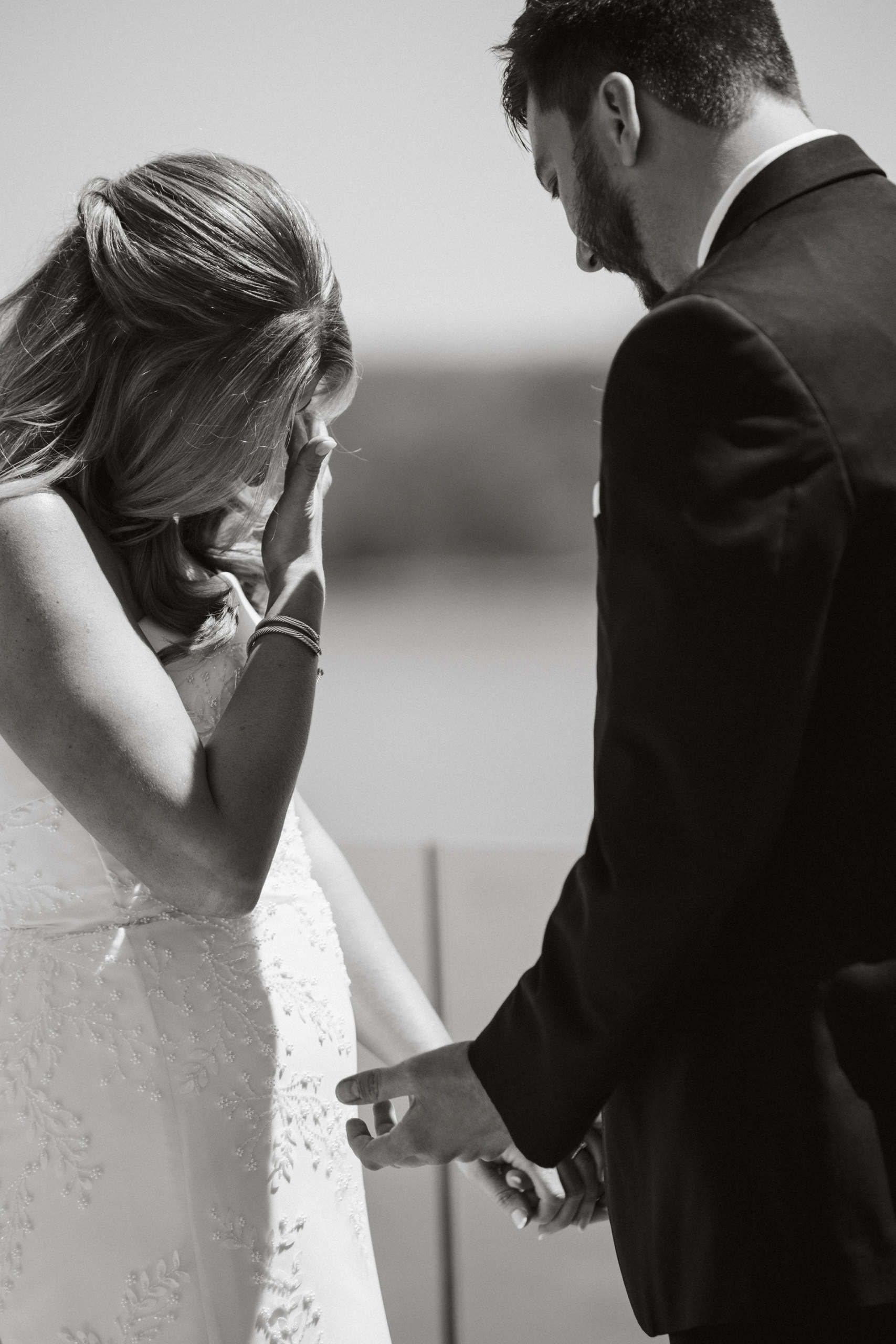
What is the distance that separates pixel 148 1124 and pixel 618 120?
0.96m

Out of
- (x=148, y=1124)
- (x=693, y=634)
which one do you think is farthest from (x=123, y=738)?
(x=693, y=634)

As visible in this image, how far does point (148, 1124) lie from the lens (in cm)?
112

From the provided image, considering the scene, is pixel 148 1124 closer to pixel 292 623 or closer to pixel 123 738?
pixel 123 738

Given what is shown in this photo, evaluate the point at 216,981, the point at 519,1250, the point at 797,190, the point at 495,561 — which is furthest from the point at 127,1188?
the point at 495,561

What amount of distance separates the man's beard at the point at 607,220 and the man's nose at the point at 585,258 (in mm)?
20

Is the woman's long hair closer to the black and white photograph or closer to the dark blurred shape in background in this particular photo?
the black and white photograph

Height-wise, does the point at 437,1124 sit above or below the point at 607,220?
below

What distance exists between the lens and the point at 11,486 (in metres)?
1.10

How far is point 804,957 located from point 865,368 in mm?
386

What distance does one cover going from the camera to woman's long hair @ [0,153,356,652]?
45.2 inches

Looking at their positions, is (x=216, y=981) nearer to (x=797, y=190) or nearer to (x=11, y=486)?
(x=11, y=486)

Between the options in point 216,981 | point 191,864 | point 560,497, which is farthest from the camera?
point 560,497

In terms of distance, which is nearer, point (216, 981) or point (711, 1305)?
point (711, 1305)

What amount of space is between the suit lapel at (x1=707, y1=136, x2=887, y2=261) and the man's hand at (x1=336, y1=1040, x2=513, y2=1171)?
0.67 meters
